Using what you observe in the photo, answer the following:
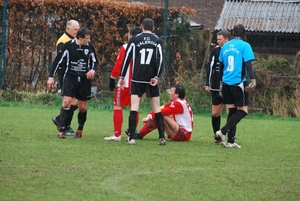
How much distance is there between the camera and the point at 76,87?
43.0ft

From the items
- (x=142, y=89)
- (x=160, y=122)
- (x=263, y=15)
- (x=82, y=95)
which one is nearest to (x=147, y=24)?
(x=142, y=89)

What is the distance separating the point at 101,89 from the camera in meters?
21.8

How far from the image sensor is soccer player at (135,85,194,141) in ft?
43.6

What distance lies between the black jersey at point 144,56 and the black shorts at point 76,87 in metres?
0.92

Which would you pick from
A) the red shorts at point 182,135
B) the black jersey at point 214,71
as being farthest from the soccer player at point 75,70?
the black jersey at point 214,71

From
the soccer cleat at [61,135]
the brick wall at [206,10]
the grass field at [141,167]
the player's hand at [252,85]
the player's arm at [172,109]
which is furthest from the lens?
the brick wall at [206,10]

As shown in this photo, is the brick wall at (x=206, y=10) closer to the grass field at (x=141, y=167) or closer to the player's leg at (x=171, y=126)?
the grass field at (x=141, y=167)

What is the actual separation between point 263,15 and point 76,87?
1673 centimetres

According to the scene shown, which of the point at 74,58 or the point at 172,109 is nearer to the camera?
the point at 74,58

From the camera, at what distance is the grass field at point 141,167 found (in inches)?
313

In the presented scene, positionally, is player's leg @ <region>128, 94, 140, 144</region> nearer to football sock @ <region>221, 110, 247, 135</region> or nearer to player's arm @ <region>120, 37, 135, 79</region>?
player's arm @ <region>120, 37, 135, 79</region>

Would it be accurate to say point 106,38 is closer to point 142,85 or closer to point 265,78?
point 265,78

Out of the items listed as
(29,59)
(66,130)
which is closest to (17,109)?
(29,59)

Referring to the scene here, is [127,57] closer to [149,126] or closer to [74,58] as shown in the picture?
[74,58]
